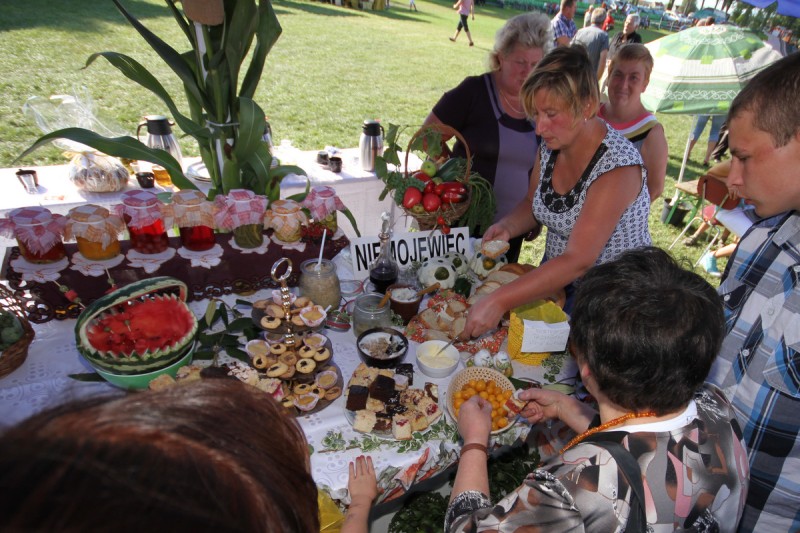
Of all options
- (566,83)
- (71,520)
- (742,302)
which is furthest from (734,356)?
(71,520)

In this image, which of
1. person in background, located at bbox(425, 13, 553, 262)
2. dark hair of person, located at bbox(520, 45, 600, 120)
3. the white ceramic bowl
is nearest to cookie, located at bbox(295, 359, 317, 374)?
the white ceramic bowl

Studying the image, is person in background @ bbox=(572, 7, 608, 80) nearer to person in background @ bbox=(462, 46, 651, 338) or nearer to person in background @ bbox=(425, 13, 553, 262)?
person in background @ bbox=(425, 13, 553, 262)

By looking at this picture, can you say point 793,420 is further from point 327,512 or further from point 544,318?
point 327,512

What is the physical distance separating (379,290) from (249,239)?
68 centimetres

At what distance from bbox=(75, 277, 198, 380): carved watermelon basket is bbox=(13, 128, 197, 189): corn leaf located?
→ 91 cm

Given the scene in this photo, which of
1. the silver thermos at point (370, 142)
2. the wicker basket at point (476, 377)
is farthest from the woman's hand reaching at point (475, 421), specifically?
the silver thermos at point (370, 142)

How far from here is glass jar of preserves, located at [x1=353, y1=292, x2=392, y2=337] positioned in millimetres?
2033

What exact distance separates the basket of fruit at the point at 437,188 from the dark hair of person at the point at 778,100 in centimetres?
126

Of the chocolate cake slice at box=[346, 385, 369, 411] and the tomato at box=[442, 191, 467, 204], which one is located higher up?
the tomato at box=[442, 191, 467, 204]

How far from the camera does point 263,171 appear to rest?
2.52m

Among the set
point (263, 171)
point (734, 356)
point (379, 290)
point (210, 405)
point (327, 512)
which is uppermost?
point (210, 405)

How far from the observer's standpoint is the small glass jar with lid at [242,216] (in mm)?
2141

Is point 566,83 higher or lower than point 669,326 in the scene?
higher

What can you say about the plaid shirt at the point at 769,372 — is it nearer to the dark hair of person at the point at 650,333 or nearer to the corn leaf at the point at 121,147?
the dark hair of person at the point at 650,333
